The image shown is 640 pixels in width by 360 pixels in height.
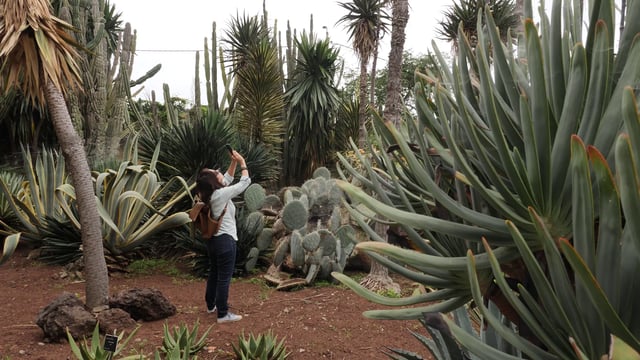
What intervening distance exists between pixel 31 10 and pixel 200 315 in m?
3.45

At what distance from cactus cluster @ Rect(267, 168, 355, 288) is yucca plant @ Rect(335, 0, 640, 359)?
224 inches

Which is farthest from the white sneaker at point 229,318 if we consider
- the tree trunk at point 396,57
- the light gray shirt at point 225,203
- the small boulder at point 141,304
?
the tree trunk at point 396,57

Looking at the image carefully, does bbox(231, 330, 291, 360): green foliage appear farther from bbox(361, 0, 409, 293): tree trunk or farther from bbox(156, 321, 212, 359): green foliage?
bbox(361, 0, 409, 293): tree trunk

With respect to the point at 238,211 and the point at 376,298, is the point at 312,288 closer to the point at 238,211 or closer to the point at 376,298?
the point at 238,211

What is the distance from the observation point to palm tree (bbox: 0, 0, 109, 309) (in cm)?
529

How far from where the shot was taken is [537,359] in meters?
1.26

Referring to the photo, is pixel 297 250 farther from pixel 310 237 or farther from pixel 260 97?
pixel 260 97

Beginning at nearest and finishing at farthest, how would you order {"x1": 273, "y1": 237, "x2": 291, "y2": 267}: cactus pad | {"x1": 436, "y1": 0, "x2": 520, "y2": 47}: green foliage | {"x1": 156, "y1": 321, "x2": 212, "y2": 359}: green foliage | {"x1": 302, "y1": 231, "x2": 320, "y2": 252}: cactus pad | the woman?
{"x1": 156, "y1": 321, "x2": 212, "y2": 359}: green foliage < the woman < {"x1": 302, "y1": 231, "x2": 320, "y2": 252}: cactus pad < {"x1": 273, "y1": 237, "x2": 291, "y2": 267}: cactus pad < {"x1": 436, "y1": 0, "x2": 520, "y2": 47}: green foliage

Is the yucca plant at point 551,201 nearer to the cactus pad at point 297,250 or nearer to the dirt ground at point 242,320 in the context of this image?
the dirt ground at point 242,320

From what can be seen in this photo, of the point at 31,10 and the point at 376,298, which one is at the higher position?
the point at 31,10

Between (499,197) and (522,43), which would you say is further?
(522,43)

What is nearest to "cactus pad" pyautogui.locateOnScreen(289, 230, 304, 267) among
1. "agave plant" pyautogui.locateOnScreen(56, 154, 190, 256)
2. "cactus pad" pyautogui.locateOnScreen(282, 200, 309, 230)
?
"cactus pad" pyautogui.locateOnScreen(282, 200, 309, 230)

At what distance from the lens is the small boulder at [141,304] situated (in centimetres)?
554

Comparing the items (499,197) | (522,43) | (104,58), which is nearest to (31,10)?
(522,43)
